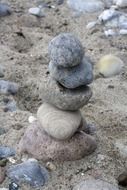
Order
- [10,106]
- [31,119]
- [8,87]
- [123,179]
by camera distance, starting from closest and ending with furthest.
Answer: [123,179] → [31,119] → [10,106] → [8,87]

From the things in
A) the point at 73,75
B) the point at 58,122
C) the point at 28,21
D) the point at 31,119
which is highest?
the point at 73,75

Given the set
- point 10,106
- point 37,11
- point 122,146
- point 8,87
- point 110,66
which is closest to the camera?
point 122,146

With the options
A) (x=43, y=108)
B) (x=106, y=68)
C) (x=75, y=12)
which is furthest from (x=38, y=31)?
(x=43, y=108)

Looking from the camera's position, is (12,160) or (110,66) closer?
(12,160)

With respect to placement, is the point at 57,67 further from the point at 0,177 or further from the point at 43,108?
the point at 0,177

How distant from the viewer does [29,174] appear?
3.05 m

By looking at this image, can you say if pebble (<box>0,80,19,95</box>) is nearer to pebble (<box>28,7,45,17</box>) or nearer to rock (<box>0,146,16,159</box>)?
A: rock (<box>0,146,16,159</box>)

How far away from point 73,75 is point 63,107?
196mm

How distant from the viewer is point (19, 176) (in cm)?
307

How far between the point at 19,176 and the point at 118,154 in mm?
632

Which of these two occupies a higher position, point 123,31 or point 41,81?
point 41,81

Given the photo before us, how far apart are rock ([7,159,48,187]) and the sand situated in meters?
0.04

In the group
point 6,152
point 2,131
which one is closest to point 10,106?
point 2,131

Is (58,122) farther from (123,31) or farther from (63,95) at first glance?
(123,31)
